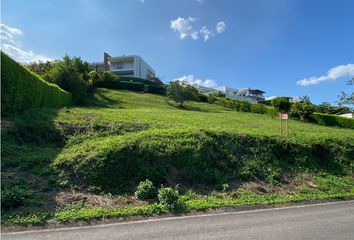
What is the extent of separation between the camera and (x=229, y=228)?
5.66 m

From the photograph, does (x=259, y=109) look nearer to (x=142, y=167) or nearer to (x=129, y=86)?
(x=129, y=86)

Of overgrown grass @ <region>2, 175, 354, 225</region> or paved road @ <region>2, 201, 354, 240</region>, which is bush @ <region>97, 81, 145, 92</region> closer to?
overgrown grass @ <region>2, 175, 354, 225</region>

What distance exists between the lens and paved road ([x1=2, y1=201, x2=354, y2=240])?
16.6ft

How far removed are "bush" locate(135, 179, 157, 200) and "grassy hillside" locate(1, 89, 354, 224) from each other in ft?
0.62

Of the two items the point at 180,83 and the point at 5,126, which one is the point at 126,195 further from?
the point at 180,83

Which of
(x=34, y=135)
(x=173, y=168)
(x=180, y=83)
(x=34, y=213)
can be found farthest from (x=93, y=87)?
(x=34, y=213)

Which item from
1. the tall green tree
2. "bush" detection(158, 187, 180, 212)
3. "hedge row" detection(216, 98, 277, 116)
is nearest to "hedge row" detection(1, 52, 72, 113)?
"bush" detection(158, 187, 180, 212)

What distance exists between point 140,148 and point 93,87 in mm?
26295

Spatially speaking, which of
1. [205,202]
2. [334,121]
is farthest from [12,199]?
[334,121]

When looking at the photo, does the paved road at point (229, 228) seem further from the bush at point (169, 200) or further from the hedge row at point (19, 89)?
the hedge row at point (19, 89)

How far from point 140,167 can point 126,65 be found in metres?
61.1

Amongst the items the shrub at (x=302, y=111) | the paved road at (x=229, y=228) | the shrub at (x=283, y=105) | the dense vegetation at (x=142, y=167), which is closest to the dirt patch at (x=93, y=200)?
the dense vegetation at (x=142, y=167)

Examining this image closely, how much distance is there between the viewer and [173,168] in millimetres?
8891

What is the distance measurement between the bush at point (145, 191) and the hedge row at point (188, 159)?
0.47 m
